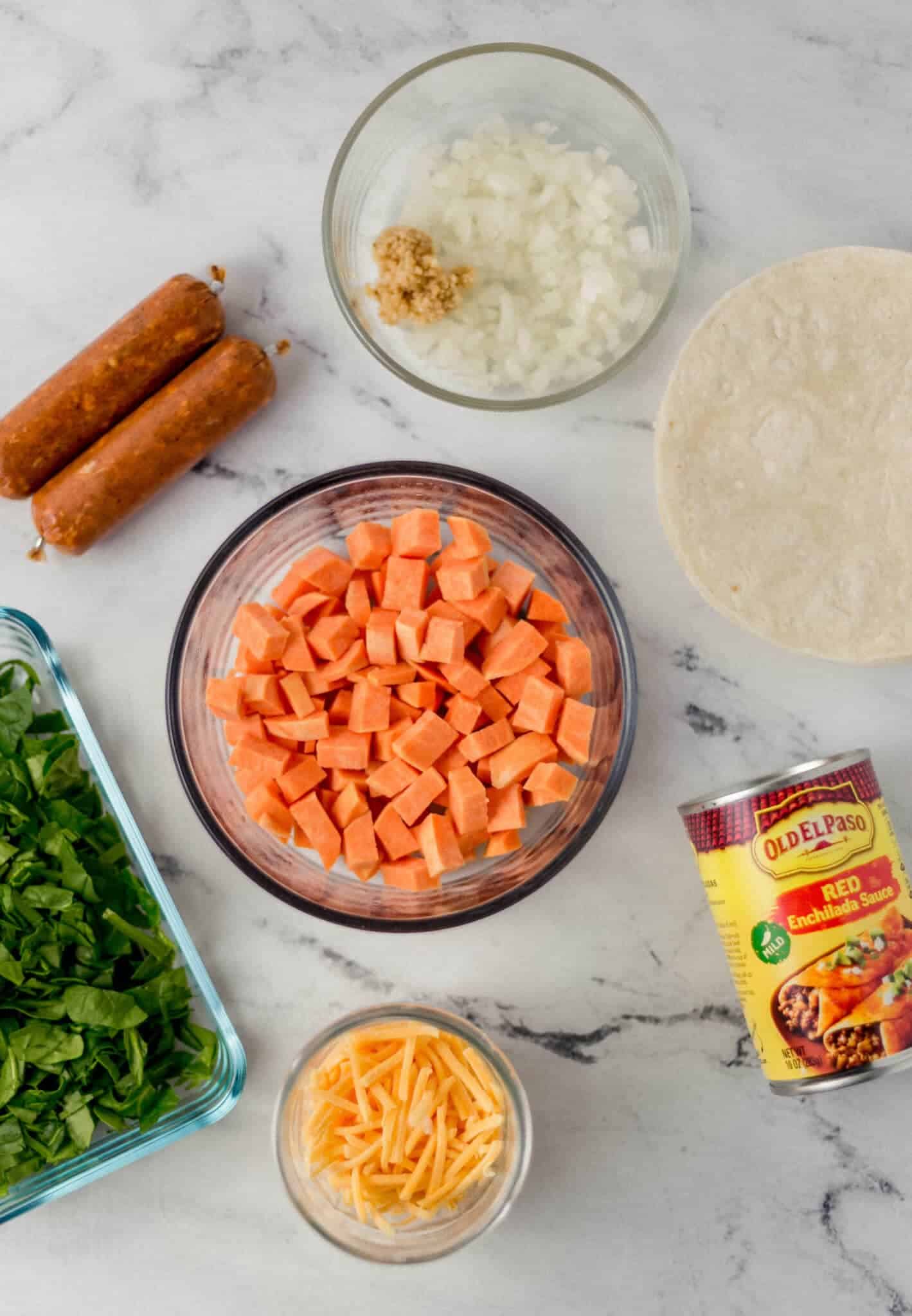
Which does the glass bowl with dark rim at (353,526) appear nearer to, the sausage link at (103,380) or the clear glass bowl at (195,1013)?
the clear glass bowl at (195,1013)

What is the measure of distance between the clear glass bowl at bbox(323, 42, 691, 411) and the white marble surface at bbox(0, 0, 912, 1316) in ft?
0.21

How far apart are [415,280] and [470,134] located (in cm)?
36

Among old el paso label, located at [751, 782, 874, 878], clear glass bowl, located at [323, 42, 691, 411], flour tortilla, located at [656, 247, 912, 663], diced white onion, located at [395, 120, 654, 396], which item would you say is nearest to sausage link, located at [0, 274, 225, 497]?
clear glass bowl, located at [323, 42, 691, 411]

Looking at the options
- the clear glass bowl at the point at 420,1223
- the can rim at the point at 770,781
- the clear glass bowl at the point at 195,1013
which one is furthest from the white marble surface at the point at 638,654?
the can rim at the point at 770,781

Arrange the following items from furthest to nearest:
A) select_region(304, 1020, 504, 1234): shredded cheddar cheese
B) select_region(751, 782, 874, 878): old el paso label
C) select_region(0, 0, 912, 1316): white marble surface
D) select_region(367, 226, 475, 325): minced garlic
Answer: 1. select_region(0, 0, 912, 1316): white marble surface
2. select_region(367, 226, 475, 325): minced garlic
3. select_region(304, 1020, 504, 1234): shredded cheddar cheese
4. select_region(751, 782, 874, 878): old el paso label

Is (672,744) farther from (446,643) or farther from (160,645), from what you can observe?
(160,645)

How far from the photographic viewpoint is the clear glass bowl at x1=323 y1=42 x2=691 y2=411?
5.80ft

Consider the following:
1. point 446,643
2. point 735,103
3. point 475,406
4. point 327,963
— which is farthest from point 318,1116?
point 735,103

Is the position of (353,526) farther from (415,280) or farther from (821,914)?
(821,914)

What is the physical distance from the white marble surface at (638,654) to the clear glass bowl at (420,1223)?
0.46 feet

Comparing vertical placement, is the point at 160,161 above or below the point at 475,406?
above

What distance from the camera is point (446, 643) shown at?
1643mm

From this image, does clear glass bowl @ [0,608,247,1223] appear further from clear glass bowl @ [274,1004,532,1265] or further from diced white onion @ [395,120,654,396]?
diced white onion @ [395,120,654,396]

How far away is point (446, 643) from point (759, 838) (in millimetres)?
522
